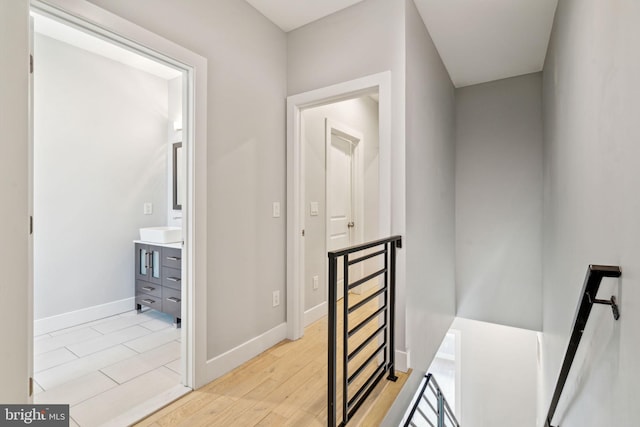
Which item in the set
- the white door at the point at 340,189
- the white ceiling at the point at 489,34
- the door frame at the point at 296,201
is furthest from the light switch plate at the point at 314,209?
the white ceiling at the point at 489,34

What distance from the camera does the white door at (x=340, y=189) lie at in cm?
356

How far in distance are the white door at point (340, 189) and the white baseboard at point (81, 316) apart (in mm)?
2393

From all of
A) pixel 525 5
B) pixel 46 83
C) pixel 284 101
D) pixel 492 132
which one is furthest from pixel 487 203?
pixel 46 83

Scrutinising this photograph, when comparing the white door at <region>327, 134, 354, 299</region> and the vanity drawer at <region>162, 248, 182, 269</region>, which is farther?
the white door at <region>327, 134, 354, 299</region>

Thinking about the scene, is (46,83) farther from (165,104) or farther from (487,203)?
(487,203)

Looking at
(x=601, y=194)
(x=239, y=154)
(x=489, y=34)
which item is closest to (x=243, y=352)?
(x=239, y=154)

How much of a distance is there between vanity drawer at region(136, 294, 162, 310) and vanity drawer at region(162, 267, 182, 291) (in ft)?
0.76

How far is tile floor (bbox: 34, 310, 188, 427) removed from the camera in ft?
5.94

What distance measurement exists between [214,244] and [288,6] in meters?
1.87

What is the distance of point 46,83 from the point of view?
2949 millimetres

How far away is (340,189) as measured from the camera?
388 centimetres

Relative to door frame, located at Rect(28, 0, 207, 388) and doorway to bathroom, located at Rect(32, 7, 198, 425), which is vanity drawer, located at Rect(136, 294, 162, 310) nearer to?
doorway to bathroom, located at Rect(32, 7, 198, 425)

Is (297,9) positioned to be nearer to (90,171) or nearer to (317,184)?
(317,184)

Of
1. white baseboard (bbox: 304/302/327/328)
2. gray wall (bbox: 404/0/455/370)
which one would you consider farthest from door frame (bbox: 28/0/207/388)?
gray wall (bbox: 404/0/455/370)
